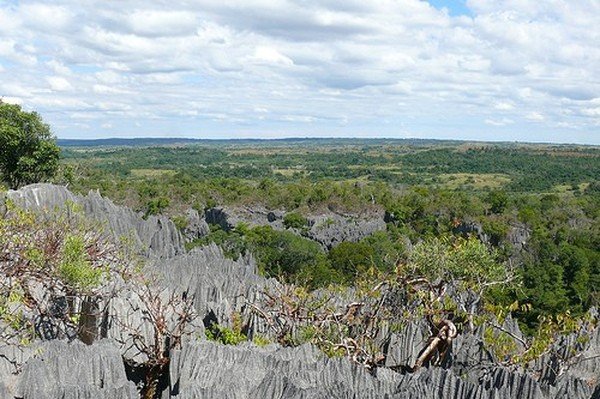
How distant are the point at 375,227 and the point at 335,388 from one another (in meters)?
41.1

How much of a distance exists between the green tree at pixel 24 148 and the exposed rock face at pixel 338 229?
20.1 metres

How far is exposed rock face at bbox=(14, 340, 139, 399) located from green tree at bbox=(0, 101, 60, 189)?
74.3 feet

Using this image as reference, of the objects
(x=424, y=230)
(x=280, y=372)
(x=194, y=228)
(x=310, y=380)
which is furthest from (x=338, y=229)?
(x=280, y=372)

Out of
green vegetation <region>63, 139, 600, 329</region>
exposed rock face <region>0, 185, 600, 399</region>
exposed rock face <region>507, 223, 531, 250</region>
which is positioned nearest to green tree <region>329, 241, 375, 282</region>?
green vegetation <region>63, 139, 600, 329</region>

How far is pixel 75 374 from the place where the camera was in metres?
12.2

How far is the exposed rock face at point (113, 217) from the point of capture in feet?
94.5

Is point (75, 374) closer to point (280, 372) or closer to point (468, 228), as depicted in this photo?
point (280, 372)

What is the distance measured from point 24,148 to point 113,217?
7550mm

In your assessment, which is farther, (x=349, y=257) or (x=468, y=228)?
(x=468, y=228)

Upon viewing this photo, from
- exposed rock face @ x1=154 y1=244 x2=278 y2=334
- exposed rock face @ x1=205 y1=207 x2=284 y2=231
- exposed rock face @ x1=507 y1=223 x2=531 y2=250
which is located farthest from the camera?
exposed rock face @ x1=205 y1=207 x2=284 y2=231

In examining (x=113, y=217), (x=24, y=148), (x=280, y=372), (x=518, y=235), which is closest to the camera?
(x=280, y=372)

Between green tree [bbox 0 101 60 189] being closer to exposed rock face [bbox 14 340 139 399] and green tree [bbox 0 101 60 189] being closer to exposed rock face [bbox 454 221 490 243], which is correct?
exposed rock face [bbox 14 340 139 399]

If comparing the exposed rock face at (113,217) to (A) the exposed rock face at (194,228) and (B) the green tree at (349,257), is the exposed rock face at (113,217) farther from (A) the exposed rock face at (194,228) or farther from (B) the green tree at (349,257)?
(A) the exposed rock face at (194,228)

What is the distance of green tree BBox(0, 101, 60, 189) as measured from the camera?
3284cm
